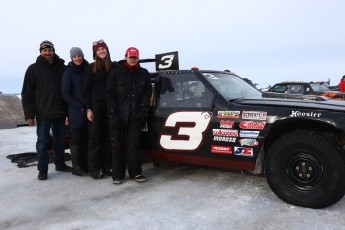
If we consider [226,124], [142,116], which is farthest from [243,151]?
[142,116]

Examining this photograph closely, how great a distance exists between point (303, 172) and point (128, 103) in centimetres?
218

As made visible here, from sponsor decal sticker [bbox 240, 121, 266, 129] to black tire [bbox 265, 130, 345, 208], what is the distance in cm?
23

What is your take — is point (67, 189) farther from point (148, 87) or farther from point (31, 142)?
point (31, 142)

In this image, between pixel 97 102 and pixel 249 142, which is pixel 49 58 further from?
pixel 249 142

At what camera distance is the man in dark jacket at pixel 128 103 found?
13.2 feet

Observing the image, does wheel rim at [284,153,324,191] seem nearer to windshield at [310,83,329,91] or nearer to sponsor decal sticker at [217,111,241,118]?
sponsor decal sticker at [217,111,241,118]

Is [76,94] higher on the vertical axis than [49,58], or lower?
lower

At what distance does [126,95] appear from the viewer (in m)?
4.03

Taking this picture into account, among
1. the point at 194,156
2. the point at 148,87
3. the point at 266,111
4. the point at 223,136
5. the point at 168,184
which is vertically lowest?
the point at 168,184

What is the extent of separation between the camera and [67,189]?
13.1 ft

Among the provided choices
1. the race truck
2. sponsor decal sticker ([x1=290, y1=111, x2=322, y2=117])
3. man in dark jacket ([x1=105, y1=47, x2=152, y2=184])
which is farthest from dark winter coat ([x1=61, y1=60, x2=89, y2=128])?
sponsor decal sticker ([x1=290, y1=111, x2=322, y2=117])

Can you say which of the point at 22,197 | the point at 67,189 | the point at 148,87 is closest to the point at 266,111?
the point at 148,87

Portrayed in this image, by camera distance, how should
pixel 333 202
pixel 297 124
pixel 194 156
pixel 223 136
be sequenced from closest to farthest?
pixel 333 202 < pixel 297 124 < pixel 223 136 < pixel 194 156

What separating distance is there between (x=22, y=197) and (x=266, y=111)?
2985mm
